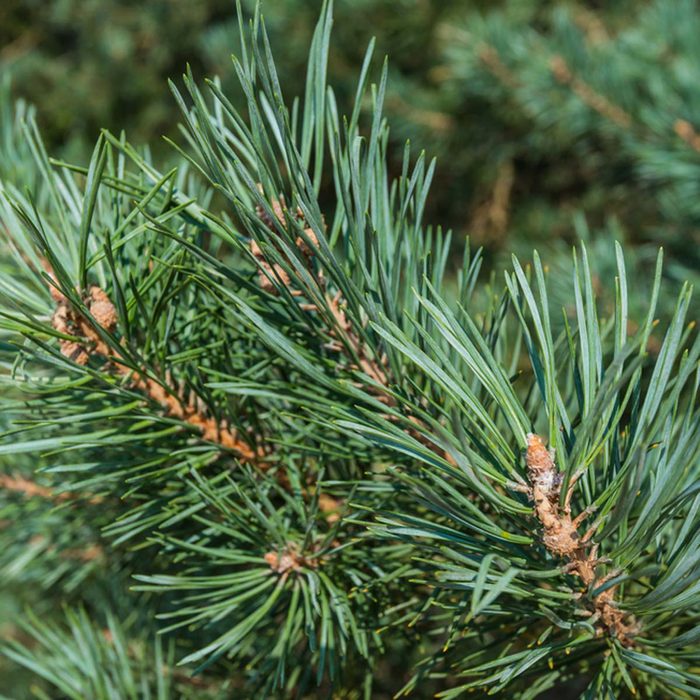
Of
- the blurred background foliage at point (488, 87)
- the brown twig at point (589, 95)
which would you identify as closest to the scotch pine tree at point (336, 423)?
the blurred background foliage at point (488, 87)

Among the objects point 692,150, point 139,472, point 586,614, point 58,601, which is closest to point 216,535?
point 139,472

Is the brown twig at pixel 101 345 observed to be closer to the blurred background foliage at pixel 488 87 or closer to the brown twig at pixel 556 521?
the brown twig at pixel 556 521

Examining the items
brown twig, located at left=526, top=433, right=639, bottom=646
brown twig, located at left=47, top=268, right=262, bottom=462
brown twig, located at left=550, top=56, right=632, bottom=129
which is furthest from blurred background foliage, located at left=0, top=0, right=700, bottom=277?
brown twig, located at left=526, top=433, right=639, bottom=646

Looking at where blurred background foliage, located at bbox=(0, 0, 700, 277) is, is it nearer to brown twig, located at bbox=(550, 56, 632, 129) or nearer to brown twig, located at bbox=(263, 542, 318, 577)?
brown twig, located at bbox=(550, 56, 632, 129)

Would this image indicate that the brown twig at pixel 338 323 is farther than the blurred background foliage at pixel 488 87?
No

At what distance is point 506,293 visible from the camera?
0.29 meters

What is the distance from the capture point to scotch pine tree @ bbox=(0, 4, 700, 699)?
0.77 feet

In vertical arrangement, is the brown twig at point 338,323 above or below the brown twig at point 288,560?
above

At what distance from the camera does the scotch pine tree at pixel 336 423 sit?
0.23 metres

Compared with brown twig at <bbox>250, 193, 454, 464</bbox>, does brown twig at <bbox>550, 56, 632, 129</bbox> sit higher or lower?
higher

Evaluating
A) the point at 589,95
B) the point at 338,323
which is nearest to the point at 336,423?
the point at 338,323

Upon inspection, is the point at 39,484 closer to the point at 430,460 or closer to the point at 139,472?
the point at 139,472

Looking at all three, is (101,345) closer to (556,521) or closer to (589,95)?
(556,521)

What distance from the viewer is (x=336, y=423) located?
24cm
